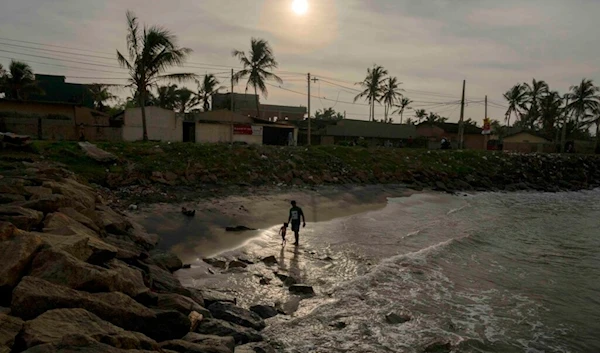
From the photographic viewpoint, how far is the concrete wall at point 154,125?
115ft

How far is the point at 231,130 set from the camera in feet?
128

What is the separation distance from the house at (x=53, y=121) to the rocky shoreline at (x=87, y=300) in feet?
78.5

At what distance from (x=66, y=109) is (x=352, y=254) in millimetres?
30300

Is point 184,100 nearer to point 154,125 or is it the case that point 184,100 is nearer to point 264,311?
point 154,125

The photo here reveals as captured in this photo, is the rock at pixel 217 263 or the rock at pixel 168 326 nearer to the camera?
the rock at pixel 168 326

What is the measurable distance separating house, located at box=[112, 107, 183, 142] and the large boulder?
30.4 m

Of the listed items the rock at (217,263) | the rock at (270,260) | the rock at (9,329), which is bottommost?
the rock at (270,260)

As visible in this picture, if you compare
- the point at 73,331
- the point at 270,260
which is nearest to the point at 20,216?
the point at 73,331

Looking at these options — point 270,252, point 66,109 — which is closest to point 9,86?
point 66,109

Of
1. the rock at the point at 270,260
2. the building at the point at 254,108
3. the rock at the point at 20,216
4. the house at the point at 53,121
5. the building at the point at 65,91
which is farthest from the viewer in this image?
the building at the point at 254,108

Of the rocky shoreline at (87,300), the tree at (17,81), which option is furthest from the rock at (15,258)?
the tree at (17,81)

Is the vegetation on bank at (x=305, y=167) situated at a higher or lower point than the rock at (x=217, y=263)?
higher

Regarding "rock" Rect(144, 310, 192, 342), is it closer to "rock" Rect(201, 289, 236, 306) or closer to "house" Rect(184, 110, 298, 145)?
"rock" Rect(201, 289, 236, 306)

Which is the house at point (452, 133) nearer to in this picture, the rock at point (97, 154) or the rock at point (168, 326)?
the rock at point (97, 154)
